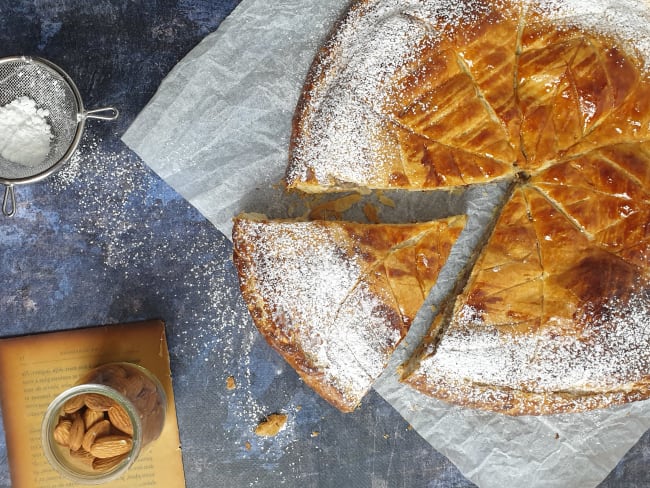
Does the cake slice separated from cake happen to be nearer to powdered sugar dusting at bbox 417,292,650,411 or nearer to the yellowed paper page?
powdered sugar dusting at bbox 417,292,650,411

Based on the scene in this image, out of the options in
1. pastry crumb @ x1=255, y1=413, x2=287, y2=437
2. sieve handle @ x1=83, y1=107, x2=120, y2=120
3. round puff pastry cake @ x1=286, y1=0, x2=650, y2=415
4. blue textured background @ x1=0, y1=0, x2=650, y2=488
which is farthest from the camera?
pastry crumb @ x1=255, y1=413, x2=287, y2=437

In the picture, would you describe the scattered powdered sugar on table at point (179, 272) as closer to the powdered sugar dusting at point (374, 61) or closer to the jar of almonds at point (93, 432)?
the jar of almonds at point (93, 432)

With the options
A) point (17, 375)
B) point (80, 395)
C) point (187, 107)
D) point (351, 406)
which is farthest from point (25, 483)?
point (187, 107)

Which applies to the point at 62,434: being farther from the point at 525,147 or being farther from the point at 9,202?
the point at 525,147

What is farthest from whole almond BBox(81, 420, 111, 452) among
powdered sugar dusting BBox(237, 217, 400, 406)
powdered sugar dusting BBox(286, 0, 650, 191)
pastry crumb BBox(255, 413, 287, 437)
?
powdered sugar dusting BBox(286, 0, 650, 191)

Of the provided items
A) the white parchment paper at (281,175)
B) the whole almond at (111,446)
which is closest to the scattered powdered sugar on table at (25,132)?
the white parchment paper at (281,175)

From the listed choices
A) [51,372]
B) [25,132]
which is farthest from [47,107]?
[51,372]
